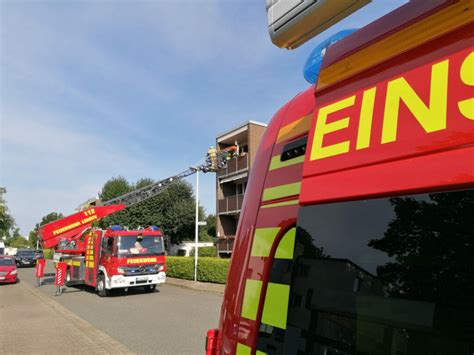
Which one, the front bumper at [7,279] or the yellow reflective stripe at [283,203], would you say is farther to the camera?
the front bumper at [7,279]

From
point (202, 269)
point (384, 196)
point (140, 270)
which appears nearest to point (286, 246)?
point (384, 196)

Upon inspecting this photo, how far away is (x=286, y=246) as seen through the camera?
173 cm

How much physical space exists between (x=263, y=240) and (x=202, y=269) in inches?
697

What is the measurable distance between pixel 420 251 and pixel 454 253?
88 mm

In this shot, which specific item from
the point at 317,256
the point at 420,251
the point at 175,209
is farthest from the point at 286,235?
the point at 175,209

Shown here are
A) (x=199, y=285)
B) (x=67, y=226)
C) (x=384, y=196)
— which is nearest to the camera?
(x=384, y=196)

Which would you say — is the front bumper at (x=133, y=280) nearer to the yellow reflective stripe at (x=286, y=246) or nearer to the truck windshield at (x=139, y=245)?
the truck windshield at (x=139, y=245)

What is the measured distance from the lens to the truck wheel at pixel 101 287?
15.0 metres

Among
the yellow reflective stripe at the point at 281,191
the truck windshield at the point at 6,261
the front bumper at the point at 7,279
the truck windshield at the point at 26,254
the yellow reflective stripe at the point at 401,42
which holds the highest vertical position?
the yellow reflective stripe at the point at 401,42

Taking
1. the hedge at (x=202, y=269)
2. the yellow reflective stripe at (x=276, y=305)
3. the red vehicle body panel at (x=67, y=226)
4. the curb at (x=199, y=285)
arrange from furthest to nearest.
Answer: the red vehicle body panel at (x=67, y=226), the hedge at (x=202, y=269), the curb at (x=199, y=285), the yellow reflective stripe at (x=276, y=305)

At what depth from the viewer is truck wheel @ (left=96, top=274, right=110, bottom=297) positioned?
49.2 feet

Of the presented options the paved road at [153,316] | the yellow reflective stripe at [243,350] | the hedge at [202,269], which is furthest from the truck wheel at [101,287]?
the yellow reflective stripe at [243,350]

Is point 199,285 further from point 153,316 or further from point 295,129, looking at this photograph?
point 295,129

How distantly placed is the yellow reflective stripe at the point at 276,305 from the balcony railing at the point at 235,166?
24.7 metres
